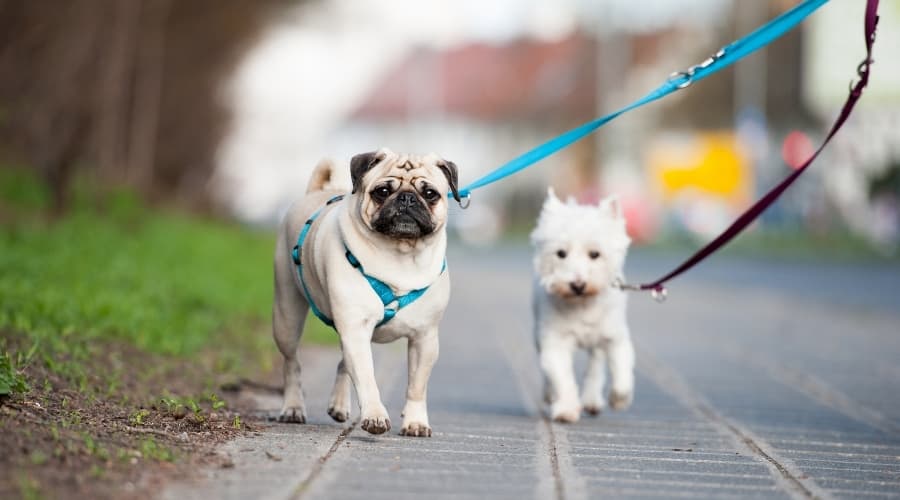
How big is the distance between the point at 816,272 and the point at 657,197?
104 feet

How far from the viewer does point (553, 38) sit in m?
91.5

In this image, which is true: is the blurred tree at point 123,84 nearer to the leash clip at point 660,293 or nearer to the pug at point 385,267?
the leash clip at point 660,293

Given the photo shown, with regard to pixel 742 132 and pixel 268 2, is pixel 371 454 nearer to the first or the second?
pixel 268 2

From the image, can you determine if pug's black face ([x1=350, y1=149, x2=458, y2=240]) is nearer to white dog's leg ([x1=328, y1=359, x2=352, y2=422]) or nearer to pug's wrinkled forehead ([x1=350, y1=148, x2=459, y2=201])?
pug's wrinkled forehead ([x1=350, y1=148, x2=459, y2=201])

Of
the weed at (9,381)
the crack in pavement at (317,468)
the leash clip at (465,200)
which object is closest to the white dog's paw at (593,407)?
the leash clip at (465,200)

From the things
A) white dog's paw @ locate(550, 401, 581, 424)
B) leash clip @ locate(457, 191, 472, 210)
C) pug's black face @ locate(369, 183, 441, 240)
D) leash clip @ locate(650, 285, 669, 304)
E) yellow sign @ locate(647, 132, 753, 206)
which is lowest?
white dog's paw @ locate(550, 401, 581, 424)

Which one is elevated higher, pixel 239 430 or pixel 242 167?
pixel 242 167

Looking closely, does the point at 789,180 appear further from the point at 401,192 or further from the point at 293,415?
the point at 293,415

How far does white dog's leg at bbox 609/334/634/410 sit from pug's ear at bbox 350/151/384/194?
7.68 ft

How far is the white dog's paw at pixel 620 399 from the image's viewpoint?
8.67 m

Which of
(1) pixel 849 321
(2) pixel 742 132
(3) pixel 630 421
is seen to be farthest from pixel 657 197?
(3) pixel 630 421

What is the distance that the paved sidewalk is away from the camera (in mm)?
5723

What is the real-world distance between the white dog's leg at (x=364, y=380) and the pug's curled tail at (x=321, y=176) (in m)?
1.58

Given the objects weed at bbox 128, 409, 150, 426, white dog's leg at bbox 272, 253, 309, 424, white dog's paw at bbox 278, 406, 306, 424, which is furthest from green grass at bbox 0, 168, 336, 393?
white dog's paw at bbox 278, 406, 306, 424
